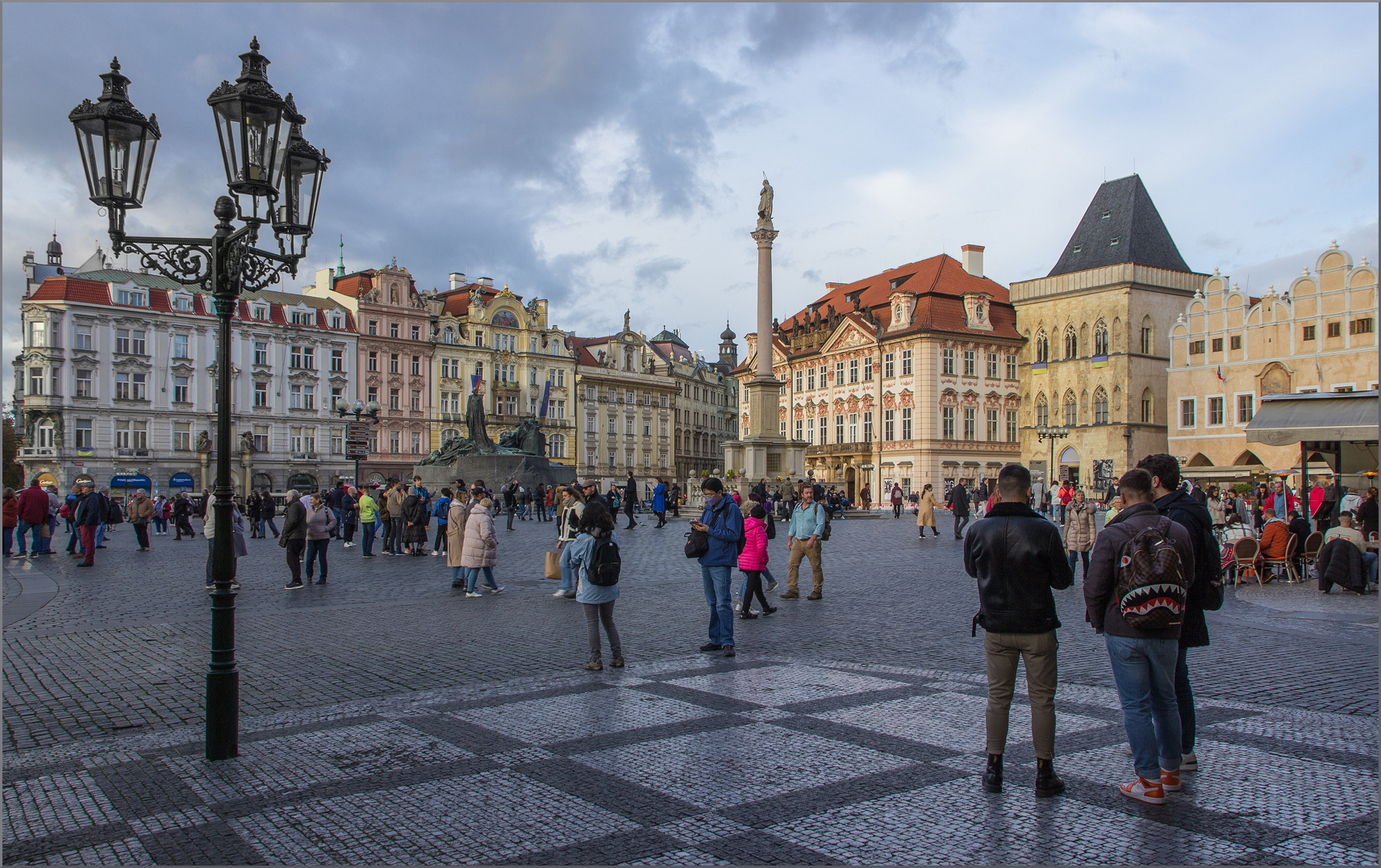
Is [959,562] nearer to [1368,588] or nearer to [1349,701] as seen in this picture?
[1368,588]

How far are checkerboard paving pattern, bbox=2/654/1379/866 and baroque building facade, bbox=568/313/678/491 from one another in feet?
255

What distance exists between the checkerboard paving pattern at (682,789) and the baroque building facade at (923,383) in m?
60.8

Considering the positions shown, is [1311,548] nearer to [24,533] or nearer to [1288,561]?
[1288,561]

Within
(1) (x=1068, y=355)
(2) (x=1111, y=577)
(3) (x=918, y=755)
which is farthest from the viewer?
(1) (x=1068, y=355)

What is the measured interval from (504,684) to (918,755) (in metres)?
3.60

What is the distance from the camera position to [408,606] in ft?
44.8

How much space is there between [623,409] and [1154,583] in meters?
85.8

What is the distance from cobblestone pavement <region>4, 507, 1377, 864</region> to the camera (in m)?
4.74

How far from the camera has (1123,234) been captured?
65312 millimetres

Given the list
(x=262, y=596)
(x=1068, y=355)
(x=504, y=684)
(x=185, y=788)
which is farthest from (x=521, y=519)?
(x=1068, y=355)

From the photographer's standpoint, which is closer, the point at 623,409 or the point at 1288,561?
the point at 1288,561

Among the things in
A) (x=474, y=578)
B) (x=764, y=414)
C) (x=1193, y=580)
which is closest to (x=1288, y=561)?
(x=474, y=578)

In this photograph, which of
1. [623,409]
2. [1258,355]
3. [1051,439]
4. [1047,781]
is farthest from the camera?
[623,409]

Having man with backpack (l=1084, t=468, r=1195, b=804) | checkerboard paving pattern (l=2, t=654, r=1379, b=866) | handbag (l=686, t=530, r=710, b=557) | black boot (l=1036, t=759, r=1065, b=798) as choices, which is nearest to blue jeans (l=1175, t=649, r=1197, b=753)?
checkerboard paving pattern (l=2, t=654, r=1379, b=866)
